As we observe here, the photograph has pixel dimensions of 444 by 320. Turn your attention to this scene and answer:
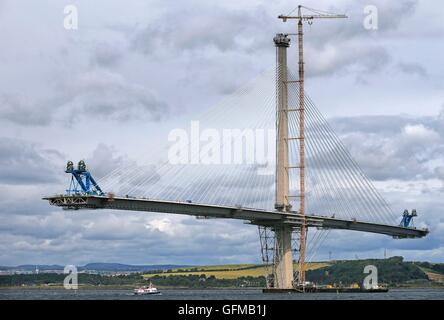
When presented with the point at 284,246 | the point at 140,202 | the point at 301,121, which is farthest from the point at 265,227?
the point at 140,202

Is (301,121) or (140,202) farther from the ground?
(301,121)

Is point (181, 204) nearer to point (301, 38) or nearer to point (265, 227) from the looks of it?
point (265, 227)

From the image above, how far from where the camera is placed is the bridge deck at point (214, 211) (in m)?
106

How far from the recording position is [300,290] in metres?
129

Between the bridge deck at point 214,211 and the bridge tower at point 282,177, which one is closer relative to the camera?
the bridge deck at point 214,211

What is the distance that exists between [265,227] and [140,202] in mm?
24123

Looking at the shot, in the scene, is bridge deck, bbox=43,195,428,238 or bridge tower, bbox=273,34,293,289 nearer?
bridge deck, bbox=43,195,428,238

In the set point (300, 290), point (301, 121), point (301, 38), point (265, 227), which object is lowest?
point (300, 290)

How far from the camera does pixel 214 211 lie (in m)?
122

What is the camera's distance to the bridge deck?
106 metres

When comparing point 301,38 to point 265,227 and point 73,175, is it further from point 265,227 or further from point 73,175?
point 73,175
